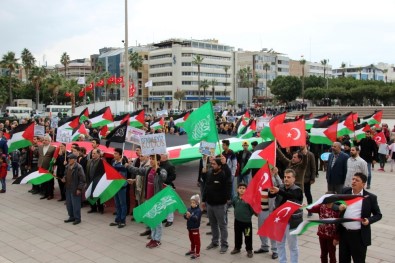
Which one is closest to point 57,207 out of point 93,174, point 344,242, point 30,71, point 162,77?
point 93,174

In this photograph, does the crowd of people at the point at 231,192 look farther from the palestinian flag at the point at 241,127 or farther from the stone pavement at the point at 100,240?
the palestinian flag at the point at 241,127

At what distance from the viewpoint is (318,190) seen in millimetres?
12883

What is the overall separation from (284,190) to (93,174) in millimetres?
5468

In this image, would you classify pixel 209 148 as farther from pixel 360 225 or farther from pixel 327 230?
pixel 360 225

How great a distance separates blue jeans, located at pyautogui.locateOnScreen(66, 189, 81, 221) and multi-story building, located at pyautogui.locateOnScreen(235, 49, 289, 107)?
104403 mm

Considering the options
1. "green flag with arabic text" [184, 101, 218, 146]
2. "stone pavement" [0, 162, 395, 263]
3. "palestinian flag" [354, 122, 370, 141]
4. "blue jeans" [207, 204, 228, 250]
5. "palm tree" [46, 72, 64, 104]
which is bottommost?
"stone pavement" [0, 162, 395, 263]

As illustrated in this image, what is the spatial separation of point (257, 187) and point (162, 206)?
5.86ft

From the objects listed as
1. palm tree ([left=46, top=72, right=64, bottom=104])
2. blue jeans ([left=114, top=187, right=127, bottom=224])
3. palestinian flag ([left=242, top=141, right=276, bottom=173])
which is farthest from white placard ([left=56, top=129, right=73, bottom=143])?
palm tree ([left=46, top=72, right=64, bottom=104])

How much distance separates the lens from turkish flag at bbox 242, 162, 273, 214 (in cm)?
659

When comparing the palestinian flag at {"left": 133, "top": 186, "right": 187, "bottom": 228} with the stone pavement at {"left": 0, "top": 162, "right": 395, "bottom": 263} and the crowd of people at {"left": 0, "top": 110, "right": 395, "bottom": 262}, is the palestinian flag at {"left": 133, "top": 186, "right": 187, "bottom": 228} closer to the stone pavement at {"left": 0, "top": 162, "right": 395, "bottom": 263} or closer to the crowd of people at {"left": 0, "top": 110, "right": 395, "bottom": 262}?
the crowd of people at {"left": 0, "top": 110, "right": 395, "bottom": 262}

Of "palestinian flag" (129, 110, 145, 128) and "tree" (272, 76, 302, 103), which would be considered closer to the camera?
"palestinian flag" (129, 110, 145, 128)

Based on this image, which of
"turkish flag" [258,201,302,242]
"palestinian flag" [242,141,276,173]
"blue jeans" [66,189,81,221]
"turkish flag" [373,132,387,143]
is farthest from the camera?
"turkish flag" [373,132,387,143]

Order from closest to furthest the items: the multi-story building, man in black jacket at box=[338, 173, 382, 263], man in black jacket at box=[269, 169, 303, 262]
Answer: man in black jacket at box=[338, 173, 382, 263], man in black jacket at box=[269, 169, 303, 262], the multi-story building

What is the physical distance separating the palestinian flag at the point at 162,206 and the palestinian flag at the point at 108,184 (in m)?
1.61
